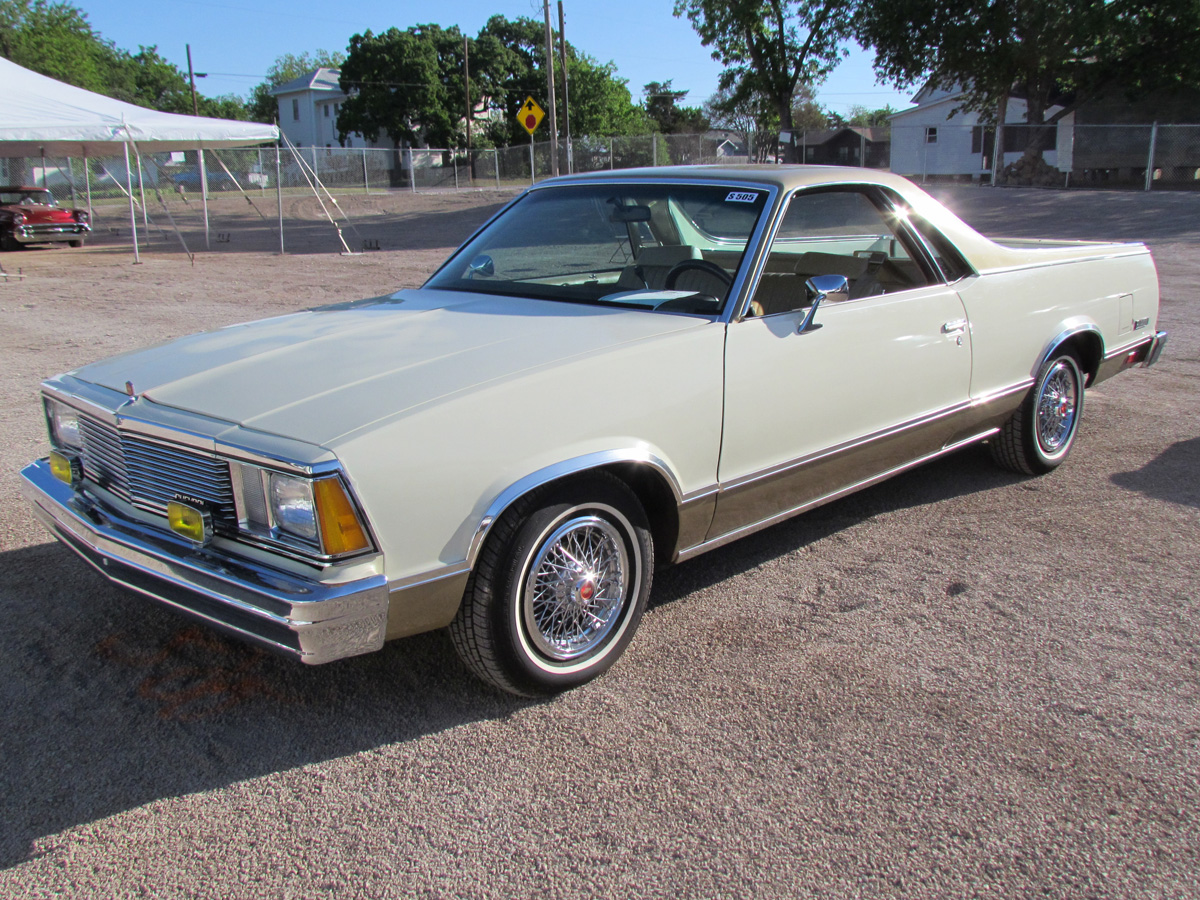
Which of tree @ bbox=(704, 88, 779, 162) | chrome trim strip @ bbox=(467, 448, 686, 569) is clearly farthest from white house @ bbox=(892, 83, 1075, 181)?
chrome trim strip @ bbox=(467, 448, 686, 569)

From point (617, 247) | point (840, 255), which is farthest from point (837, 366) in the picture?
point (617, 247)

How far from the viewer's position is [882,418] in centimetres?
Answer: 389

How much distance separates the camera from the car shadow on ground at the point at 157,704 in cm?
259

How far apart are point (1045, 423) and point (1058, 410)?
131 millimetres

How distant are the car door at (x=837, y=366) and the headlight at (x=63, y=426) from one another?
2.22 m

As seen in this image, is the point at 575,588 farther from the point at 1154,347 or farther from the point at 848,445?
the point at 1154,347

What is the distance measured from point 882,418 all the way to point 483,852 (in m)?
2.41

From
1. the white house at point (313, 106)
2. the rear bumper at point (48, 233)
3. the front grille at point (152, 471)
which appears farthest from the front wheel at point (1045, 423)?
the white house at point (313, 106)

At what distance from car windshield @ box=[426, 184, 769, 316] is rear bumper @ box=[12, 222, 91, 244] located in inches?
798

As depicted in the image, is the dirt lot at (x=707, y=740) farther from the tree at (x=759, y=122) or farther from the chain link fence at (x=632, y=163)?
the tree at (x=759, y=122)

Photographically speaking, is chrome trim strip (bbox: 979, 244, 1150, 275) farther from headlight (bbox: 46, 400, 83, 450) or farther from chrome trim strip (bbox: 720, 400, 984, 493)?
headlight (bbox: 46, 400, 83, 450)

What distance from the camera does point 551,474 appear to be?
2.74 meters

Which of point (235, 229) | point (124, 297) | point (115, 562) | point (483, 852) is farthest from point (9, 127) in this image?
point (483, 852)

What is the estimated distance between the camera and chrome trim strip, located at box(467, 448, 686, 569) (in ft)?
8.62
